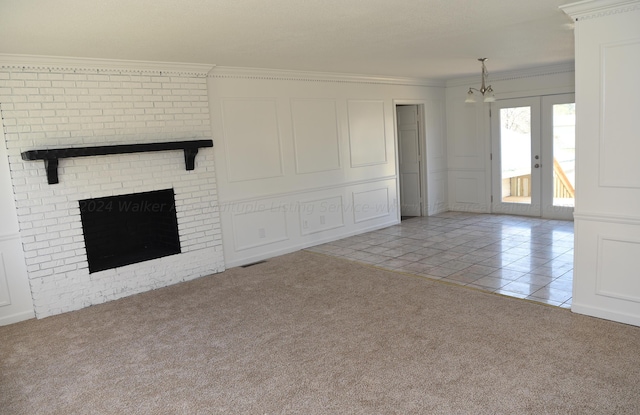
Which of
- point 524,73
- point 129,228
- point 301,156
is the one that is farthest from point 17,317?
point 524,73

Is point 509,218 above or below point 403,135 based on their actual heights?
below

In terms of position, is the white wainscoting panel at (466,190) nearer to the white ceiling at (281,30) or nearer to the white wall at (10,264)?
the white ceiling at (281,30)

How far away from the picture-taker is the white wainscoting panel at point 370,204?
7.54m

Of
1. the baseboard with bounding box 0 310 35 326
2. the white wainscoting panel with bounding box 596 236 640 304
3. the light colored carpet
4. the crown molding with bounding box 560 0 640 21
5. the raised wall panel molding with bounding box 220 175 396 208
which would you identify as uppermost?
the crown molding with bounding box 560 0 640 21

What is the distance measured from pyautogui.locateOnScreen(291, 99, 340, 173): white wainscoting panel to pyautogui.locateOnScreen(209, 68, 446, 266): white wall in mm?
15

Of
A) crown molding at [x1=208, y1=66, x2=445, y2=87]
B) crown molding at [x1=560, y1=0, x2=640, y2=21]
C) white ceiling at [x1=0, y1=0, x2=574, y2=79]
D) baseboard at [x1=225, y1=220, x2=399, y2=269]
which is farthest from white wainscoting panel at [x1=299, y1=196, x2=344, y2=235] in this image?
crown molding at [x1=560, y1=0, x2=640, y2=21]

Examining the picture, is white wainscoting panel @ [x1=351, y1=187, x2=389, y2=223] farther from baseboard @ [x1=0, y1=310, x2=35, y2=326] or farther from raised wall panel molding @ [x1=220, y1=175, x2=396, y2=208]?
baseboard @ [x1=0, y1=310, x2=35, y2=326]

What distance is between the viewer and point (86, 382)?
3.21m

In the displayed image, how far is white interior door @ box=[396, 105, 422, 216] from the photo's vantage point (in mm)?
8750

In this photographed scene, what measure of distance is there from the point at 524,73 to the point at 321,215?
4352mm

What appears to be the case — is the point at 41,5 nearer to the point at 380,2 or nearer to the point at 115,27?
the point at 115,27

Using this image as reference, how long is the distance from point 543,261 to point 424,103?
414 centimetres

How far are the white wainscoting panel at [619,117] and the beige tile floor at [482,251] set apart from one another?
127 cm

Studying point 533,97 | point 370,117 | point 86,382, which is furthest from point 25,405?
point 533,97
